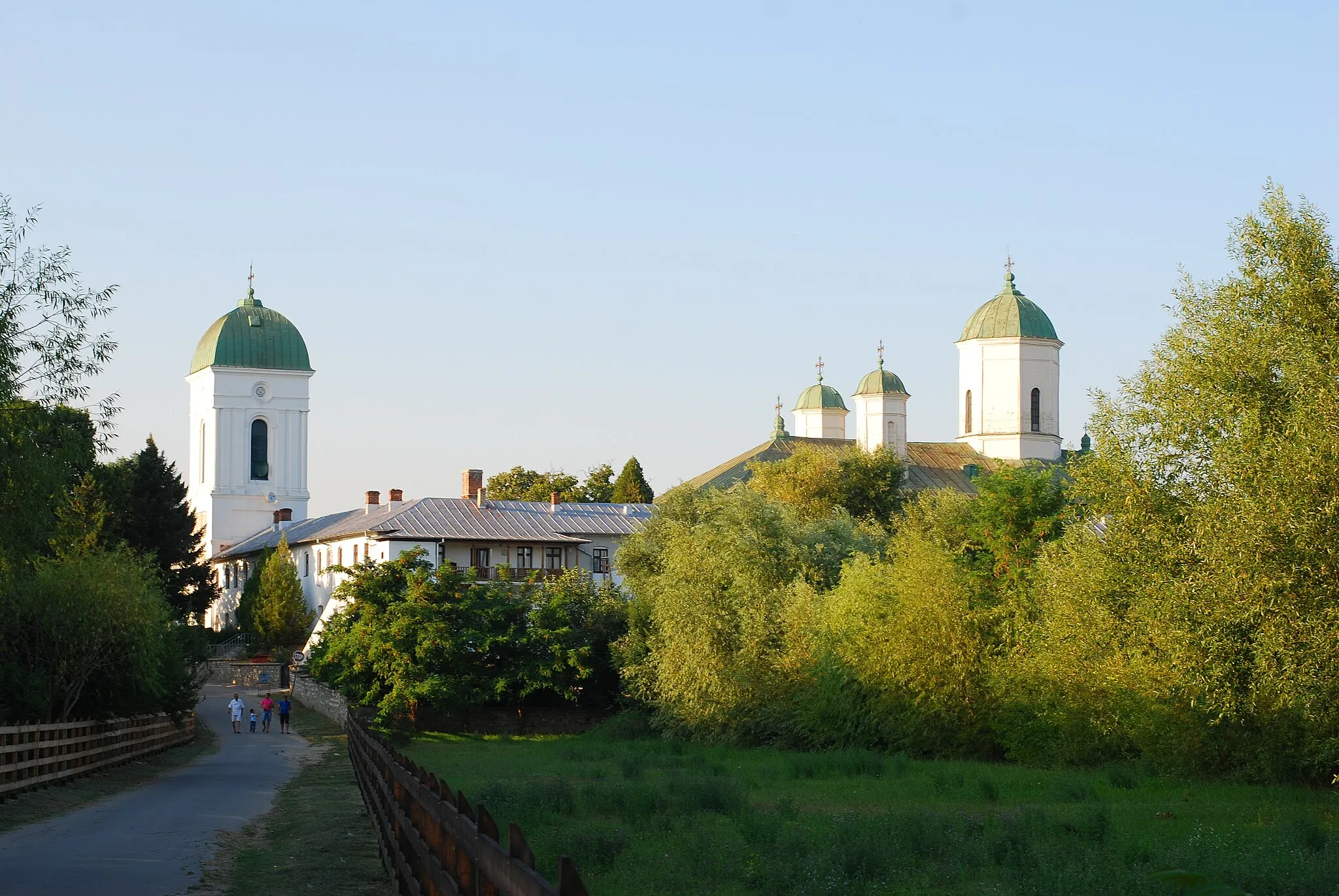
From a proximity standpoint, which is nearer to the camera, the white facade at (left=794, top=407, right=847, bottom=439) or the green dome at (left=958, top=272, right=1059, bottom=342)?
the green dome at (left=958, top=272, right=1059, bottom=342)

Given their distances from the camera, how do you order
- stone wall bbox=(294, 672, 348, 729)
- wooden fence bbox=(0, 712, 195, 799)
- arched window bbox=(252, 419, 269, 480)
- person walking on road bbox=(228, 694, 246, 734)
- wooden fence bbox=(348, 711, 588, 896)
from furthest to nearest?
arched window bbox=(252, 419, 269, 480)
stone wall bbox=(294, 672, 348, 729)
person walking on road bbox=(228, 694, 246, 734)
wooden fence bbox=(0, 712, 195, 799)
wooden fence bbox=(348, 711, 588, 896)

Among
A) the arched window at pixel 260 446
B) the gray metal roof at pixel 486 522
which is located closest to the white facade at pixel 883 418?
the gray metal roof at pixel 486 522

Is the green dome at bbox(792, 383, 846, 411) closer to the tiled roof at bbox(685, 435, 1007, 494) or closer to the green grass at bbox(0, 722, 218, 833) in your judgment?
the tiled roof at bbox(685, 435, 1007, 494)

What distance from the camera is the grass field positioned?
1301 centimetres

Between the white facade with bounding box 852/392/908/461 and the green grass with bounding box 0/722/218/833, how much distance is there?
6152cm

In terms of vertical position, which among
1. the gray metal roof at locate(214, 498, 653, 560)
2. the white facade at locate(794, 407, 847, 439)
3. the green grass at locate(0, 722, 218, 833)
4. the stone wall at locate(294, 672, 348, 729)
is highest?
the white facade at locate(794, 407, 847, 439)

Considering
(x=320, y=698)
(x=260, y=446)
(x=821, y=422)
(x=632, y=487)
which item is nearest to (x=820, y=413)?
(x=821, y=422)

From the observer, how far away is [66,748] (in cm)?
2394

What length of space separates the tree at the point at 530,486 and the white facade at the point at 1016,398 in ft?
87.5

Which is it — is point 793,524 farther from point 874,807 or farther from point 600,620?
point 874,807

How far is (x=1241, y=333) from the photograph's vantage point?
21.1m

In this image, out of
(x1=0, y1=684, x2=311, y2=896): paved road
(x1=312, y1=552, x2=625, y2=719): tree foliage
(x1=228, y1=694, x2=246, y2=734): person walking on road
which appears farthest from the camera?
(x1=228, y1=694, x2=246, y2=734): person walking on road

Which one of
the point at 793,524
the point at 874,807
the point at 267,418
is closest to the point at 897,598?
the point at 793,524

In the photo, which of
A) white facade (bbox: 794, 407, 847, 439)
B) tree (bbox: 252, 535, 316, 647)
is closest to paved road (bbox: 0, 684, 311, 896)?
tree (bbox: 252, 535, 316, 647)
